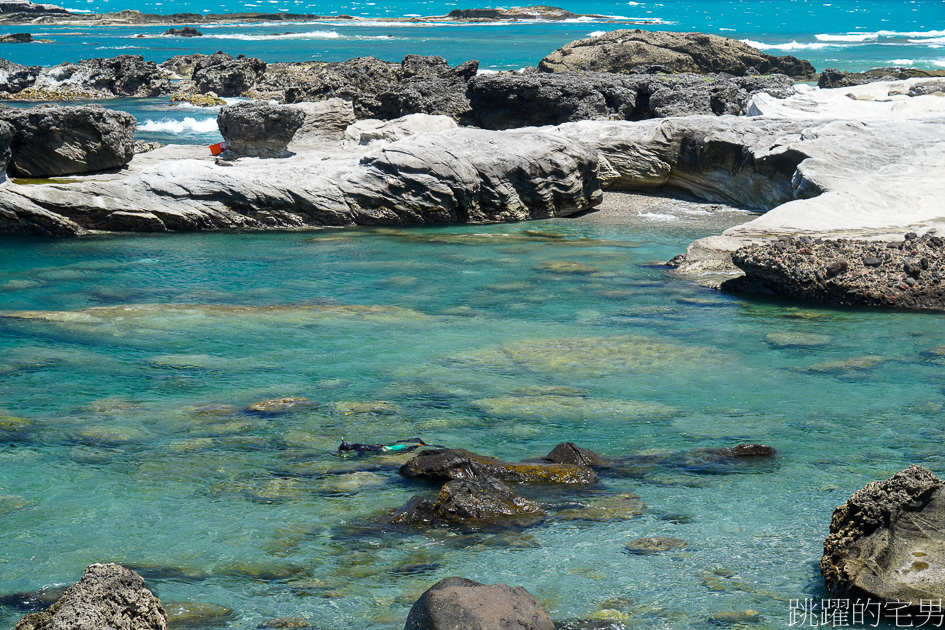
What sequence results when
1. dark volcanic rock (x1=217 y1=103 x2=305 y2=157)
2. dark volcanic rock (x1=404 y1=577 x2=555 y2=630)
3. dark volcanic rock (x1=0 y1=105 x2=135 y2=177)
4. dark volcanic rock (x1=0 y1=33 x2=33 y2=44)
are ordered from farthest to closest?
dark volcanic rock (x1=0 y1=33 x2=33 y2=44) → dark volcanic rock (x1=217 y1=103 x2=305 y2=157) → dark volcanic rock (x1=0 y1=105 x2=135 y2=177) → dark volcanic rock (x1=404 y1=577 x2=555 y2=630)

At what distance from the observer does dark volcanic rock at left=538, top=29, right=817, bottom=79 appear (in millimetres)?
48719

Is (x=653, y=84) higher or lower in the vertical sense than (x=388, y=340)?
higher

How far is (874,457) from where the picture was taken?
7785 mm

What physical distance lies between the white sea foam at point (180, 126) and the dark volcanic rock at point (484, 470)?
26828mm

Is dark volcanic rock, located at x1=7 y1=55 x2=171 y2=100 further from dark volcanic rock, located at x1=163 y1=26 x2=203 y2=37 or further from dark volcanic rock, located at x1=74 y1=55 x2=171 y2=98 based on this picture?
dark volcanic rock, located at x1=163 y1=26 x2=203 y2=37

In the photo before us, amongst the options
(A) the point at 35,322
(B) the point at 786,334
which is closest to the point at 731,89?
(B) the point at 786,334

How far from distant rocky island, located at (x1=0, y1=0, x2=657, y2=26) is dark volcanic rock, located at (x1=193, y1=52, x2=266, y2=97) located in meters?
80.9

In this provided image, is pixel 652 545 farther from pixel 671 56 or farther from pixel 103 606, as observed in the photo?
pixel 671 56

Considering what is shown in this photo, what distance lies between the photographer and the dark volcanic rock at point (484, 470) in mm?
7133

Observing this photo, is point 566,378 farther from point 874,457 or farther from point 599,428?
point 874,457

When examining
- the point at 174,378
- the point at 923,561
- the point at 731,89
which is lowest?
the point at 174,378

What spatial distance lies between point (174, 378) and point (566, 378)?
409 cm

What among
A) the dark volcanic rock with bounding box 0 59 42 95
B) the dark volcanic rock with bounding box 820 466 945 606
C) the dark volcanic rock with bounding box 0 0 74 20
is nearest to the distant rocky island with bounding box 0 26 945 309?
the dark volcanic rock with bounding box 820 466 945 606

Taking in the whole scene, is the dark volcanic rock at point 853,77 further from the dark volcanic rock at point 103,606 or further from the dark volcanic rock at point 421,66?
the dark volcanic rock at point 103,606
